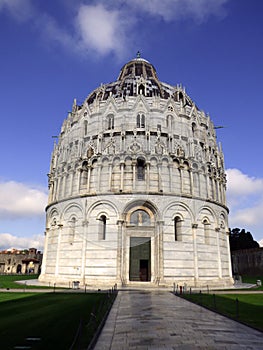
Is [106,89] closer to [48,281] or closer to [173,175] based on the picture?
[173,175]

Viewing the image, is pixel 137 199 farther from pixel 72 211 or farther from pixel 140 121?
pixel 140 121

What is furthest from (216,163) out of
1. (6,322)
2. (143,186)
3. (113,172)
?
(6,322)

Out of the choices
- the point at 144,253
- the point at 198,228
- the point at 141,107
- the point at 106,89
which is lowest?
the point at 144,253

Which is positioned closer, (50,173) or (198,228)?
(198,228)

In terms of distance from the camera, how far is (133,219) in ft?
104

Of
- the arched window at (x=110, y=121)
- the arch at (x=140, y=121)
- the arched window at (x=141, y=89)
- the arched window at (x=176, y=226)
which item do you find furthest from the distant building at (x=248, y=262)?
the arched window at (x=110, y=121)

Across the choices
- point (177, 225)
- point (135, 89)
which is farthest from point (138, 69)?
point (177, 225)

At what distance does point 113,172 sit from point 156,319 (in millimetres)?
22305

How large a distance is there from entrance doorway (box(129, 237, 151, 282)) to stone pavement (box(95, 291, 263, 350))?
642 inches

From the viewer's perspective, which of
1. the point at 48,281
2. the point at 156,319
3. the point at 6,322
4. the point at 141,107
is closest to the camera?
the point at 6,322

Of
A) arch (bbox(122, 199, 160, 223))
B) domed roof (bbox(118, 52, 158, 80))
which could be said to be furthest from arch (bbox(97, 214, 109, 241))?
domed roof (bbox(118, 52, 158, 80))

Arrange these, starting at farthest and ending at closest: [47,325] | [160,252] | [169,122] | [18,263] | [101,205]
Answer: [18,263], [169,122], [101,205], [160,252], [47,325]

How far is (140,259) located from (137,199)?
259 inches

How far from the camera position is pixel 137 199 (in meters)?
31.7
